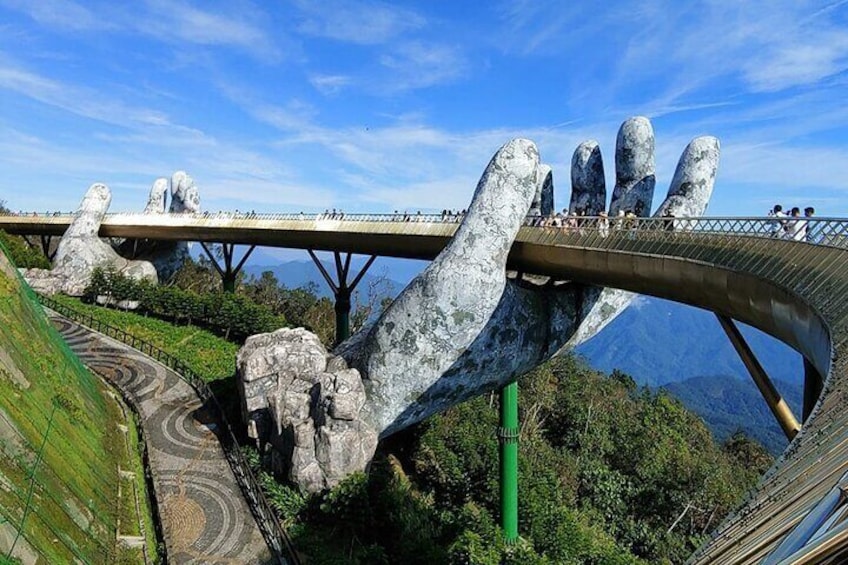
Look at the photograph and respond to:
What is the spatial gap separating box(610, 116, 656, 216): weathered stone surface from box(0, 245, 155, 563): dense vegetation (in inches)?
632

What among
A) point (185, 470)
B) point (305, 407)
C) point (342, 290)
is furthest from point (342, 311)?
point (185, 470)

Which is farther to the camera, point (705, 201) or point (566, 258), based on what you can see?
point (705, 201)

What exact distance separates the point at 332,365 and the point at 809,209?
40.7ft

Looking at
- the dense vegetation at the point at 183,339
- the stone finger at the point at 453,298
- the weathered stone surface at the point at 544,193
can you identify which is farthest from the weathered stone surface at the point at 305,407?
the weathered stone surface at the point at 544,193

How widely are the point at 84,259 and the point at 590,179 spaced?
102 ft

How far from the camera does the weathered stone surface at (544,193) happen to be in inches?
839

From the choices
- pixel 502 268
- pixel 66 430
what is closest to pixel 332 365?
pixel 502 268

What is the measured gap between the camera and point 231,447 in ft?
58.9

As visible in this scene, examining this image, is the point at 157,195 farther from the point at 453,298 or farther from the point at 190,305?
the point at 453,298

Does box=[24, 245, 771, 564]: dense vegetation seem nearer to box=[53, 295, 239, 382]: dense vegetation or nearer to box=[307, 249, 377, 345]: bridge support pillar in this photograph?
box=[53, 295, 239, 382]: dense vegetation

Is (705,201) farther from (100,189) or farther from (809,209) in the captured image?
(100,189)

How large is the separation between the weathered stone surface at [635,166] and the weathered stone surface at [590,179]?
1119 millimetres

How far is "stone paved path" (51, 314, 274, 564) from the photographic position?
1351 cm

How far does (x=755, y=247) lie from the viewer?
9.96m
